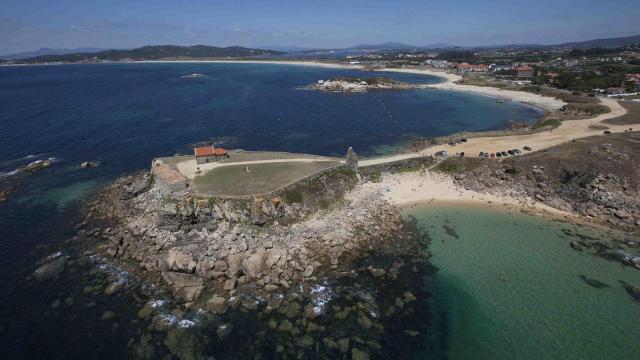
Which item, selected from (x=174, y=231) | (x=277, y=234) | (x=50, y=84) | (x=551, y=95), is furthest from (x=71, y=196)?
(x=50, y=84)

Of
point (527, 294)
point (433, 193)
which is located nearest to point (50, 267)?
point (527, 294)

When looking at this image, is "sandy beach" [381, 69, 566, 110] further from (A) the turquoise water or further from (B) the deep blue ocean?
(A) the turquoise water

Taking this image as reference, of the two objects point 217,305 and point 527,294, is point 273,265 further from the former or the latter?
point 527,294

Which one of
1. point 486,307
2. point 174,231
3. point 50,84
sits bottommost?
point 486,307

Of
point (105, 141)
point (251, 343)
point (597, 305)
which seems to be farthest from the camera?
point (105, 141)

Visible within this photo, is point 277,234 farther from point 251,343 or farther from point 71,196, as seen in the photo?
point 71,196

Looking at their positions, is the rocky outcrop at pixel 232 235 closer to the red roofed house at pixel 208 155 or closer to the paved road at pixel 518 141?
the red roofed house at pixel 208 155
